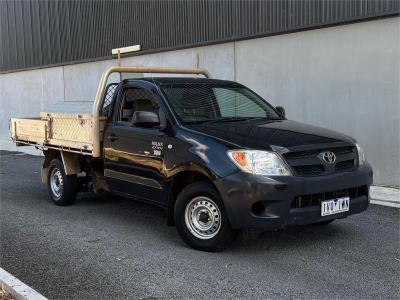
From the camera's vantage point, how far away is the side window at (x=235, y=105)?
6418 mm

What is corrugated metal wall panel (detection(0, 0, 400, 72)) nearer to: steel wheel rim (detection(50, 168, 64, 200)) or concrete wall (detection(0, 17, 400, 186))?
concrete wall (detection(0, 17, 400, 186))

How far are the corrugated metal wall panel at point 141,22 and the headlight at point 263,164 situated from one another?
522 cm

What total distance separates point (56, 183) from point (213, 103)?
318 cm

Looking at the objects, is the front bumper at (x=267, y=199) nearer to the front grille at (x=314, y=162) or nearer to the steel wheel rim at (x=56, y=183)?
the front grille at (x=314, y=162)

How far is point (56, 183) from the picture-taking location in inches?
325

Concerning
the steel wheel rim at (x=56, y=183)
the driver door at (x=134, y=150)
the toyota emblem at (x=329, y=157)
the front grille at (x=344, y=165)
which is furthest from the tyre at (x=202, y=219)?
the steel wheel rim at (x=56, y=183)

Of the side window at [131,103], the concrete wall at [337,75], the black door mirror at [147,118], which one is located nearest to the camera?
the black door mirror at [147,118]

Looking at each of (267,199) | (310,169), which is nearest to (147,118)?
(267,199)

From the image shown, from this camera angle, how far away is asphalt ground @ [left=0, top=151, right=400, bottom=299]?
14.8ft

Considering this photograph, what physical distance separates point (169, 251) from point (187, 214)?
1.41 ft

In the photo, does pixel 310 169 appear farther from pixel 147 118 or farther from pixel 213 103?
pixel 147 118

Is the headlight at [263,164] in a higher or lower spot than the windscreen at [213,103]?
lower

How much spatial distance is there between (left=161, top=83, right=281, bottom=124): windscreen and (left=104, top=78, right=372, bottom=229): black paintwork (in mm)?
136

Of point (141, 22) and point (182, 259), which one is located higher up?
point (141, 22)
